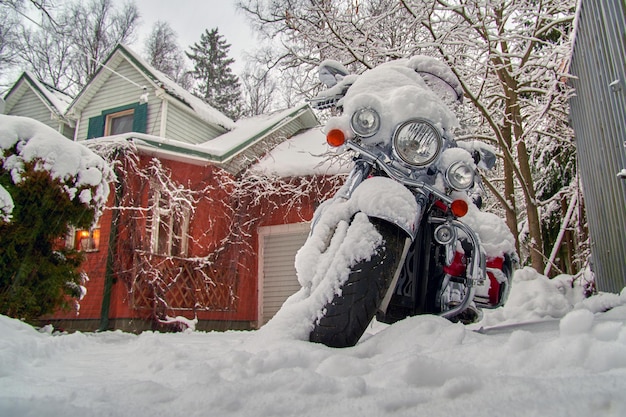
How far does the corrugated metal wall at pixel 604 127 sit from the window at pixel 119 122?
1076 cm

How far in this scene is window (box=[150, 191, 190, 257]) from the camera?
9.27m

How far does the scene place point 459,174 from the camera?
229 cm

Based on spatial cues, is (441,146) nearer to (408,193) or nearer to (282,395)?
(408,193)

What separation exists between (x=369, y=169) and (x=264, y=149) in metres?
9.83

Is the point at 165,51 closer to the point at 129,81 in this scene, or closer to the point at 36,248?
the point at 129,81

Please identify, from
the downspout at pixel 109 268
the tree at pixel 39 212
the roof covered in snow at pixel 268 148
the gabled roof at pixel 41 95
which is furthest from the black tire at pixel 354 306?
the gabled roof at pixel 41 95

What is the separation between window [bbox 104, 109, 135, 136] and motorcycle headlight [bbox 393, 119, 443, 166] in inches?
448

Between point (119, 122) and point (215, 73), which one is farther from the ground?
point (215, 73)

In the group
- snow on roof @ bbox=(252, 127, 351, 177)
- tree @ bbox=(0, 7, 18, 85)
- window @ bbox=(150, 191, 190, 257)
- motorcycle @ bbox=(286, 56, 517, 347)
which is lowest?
motorcycle @ bbox=(286, 56, 517, 347)

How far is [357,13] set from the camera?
280 inches

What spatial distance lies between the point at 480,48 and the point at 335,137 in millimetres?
5376

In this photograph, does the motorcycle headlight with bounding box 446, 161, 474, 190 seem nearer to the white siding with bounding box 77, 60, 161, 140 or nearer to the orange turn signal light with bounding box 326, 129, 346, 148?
the orange turn signal light with bounding box 326, 129, 346, 148

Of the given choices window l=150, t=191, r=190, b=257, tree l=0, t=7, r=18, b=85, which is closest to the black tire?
window l=150, t=191, r=190, b=257

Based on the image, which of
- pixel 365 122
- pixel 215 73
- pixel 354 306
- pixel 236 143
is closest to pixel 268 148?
pixel 236 143
